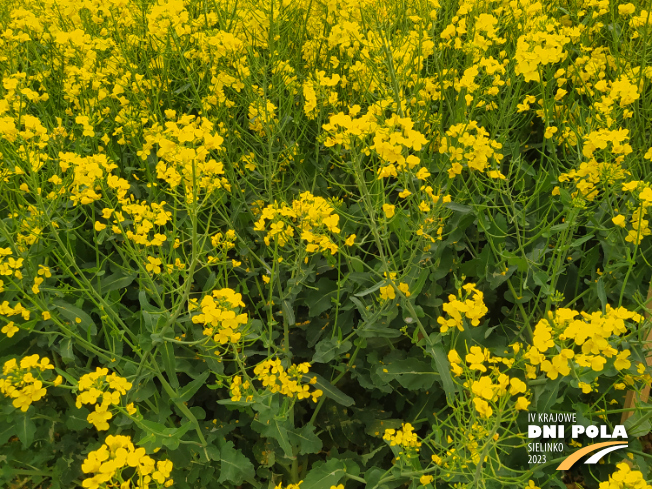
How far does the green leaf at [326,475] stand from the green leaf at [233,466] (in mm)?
229

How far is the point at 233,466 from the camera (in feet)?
6.17

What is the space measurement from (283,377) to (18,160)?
1359mm

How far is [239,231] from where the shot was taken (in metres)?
2.44

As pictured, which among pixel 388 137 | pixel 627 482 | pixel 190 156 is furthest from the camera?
pixel 388 137

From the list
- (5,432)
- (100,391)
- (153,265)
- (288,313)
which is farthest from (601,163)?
(5,432)

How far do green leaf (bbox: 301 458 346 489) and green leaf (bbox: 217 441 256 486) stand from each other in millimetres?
229

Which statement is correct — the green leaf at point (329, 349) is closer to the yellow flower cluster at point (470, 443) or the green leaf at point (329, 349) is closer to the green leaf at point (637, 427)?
the yellow flower cluster at point (470, 443)

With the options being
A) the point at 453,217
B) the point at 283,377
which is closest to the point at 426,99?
the point at 453,217

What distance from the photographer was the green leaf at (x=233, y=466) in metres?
1.86

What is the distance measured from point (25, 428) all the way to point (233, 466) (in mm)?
903

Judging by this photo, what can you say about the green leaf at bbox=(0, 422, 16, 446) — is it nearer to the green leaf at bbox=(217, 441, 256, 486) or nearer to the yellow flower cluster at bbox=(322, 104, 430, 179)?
the green leaf at bbox=(217, 441, 256, 486)

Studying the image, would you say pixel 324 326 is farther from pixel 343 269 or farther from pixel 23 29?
pixel 23 29

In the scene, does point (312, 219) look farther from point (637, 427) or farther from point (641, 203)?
point (637, 427)

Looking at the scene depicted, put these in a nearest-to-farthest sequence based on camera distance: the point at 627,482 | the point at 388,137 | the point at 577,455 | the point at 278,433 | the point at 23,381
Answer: the point at 627,482 < the point at 23,381 < the point at 388,137 < the point at 577,455 < the point at 278,433
